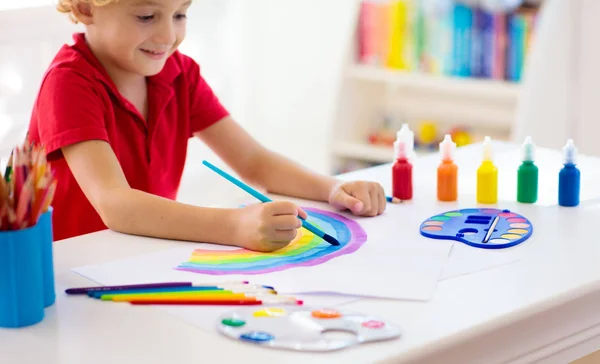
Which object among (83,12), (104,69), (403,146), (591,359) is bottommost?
(591,359)

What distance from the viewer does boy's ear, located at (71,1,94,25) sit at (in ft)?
5.54

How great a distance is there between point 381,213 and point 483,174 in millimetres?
188

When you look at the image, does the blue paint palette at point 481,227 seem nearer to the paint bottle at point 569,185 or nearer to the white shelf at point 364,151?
the paint bottle at point 569,185

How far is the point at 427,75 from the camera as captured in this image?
3375 millimetres

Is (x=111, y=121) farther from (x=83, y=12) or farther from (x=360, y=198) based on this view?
(x=360, y=198)

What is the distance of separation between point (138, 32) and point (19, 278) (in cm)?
65

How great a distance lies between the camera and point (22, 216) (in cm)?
112

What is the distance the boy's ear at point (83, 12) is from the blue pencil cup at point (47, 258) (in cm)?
61

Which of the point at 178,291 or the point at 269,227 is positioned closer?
the point at 178,291

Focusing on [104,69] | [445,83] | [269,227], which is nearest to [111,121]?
[104,69]

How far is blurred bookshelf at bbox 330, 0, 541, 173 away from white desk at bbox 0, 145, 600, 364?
1.89m

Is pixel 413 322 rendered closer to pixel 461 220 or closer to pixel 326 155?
pixel 461 220

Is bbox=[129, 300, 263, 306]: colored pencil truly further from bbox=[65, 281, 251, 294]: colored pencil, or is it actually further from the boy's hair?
the boy's hair

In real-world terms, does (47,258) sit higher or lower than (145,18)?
lower
